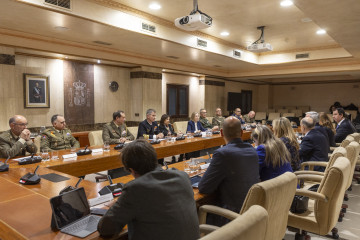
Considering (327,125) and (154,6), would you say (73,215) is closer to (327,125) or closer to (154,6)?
(154,6)

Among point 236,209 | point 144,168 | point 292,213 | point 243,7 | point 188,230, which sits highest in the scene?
point 243,7

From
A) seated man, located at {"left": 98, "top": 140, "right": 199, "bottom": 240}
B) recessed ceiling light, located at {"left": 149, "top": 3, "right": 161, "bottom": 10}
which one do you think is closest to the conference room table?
seated man, located at {"left": 98, "top": 140, "right": 199, "bottom": 240}

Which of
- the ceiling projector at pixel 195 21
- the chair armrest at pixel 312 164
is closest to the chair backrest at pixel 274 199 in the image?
the chair armrest at pixel 312 164

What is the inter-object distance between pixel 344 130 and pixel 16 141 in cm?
557

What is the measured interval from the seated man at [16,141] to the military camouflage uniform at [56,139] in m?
0.46

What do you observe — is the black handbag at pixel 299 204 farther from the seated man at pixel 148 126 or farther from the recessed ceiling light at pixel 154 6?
the recessed ceiling light at pixel 154 6

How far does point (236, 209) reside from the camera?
1.93 m

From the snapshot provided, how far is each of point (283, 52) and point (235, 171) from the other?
694cm

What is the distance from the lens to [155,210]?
1.21m

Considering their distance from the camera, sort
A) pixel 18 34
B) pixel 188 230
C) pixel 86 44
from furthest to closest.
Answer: pixel 86 44
pixel 18 34
pixel 188 230

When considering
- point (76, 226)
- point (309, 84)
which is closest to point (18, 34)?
point (76, 226)

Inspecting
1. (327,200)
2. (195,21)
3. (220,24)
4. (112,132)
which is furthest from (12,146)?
(220,24)

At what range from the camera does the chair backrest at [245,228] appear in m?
0.88

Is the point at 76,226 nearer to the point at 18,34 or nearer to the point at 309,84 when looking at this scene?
the point at 18,34
